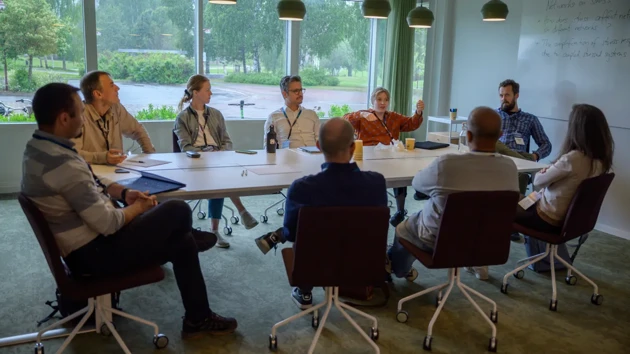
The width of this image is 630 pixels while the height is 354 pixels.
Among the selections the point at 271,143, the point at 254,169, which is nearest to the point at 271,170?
the point at 254,169

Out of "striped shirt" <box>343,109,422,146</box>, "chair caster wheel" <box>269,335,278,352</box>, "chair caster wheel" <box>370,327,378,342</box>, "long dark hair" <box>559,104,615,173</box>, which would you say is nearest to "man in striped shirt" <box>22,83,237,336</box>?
"chair caster wheel" <box>269,335,278,352</box>

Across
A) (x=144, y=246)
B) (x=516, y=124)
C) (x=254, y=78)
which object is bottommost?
(x=144, y=246)

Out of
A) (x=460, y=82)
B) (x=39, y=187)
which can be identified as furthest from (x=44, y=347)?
(x=460, y=82)

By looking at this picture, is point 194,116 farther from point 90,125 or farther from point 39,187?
point 39,187

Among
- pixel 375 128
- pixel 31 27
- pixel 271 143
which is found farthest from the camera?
pixel 31 27

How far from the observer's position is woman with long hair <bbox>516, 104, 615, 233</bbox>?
3.10m

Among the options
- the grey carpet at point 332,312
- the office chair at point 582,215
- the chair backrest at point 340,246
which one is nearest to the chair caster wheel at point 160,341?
the grey carpet at point 332,312

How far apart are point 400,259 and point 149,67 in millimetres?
3927

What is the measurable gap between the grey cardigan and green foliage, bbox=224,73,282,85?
6.76 feet

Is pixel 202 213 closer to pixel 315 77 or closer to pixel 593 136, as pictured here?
pixel 315 77

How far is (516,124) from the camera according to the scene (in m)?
4.89

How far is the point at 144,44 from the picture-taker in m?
5.86

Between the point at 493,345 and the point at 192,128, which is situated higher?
the point at 192,128

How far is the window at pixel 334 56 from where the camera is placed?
6660mm
